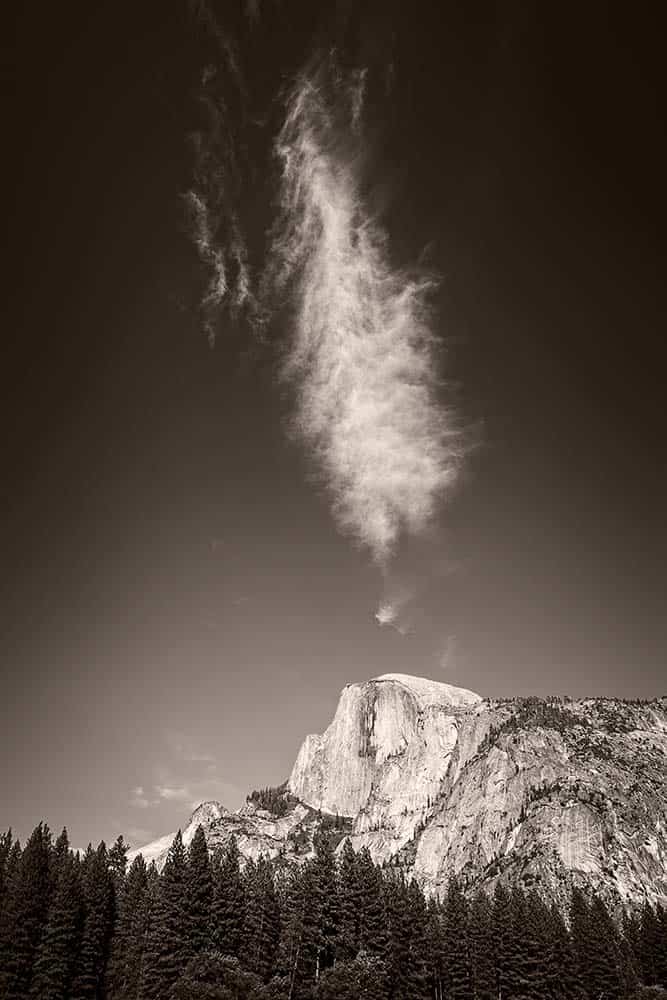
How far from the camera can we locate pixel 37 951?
54.9 metres

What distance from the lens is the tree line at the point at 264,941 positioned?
5006 centimetres

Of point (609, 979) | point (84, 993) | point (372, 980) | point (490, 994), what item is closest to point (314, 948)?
point (372, 980)

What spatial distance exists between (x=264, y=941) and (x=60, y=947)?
20.4 meters

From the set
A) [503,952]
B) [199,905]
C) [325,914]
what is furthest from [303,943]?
[503,952]

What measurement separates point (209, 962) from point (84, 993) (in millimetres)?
28169

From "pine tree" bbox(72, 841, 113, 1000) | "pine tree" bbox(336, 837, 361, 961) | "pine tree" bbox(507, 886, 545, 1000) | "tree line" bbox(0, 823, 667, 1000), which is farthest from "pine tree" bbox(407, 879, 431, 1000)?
"pine tree" bbox(72, 841, 113, 1000)

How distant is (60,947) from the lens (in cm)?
5425

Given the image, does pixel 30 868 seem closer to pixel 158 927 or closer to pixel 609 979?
pixel 158 927

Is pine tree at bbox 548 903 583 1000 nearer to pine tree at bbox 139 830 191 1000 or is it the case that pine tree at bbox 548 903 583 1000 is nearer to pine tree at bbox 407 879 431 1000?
pine tree at bbox 407 879 431 1000

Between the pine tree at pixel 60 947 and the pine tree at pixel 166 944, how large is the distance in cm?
→ 681

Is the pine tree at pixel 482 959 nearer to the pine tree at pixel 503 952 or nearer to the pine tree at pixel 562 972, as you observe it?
the pine tree at pixel 503 952

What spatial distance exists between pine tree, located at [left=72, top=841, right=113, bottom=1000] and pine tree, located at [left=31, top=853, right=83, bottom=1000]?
1.08 meters

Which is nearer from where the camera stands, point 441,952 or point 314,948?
point 314,948

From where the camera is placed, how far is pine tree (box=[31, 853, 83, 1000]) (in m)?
52.5
